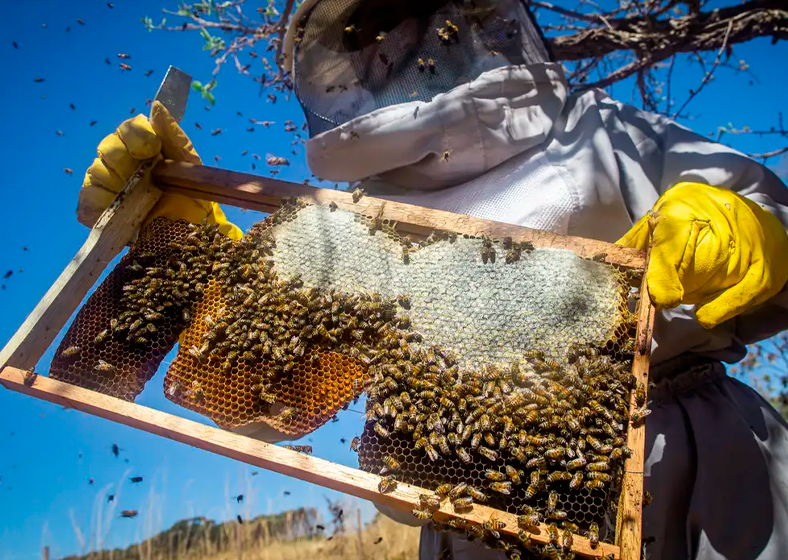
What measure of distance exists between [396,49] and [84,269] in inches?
93.7

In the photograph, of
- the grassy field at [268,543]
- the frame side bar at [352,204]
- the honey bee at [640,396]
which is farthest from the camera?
the grassy field at [268,543]

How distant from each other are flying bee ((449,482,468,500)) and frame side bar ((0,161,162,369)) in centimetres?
213

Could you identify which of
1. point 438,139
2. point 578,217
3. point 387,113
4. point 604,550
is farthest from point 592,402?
point 387,113

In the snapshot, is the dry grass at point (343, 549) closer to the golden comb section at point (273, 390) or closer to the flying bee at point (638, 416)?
the golden comb section at point (273, 390)

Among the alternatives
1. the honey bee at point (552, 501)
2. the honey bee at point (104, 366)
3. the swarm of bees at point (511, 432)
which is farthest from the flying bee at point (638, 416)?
the honey bee at point (104, 366)

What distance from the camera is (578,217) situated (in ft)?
10.0

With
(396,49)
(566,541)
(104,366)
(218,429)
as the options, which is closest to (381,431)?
(218,429)

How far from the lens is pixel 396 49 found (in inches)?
143

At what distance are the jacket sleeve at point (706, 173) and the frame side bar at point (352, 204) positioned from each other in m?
0.73

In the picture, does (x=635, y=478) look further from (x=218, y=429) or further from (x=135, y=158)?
(x=135, y=158)

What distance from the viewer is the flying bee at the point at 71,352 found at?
8.53 feet

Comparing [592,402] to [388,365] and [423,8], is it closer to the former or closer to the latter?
[388,365]

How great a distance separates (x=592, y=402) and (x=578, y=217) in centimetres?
125

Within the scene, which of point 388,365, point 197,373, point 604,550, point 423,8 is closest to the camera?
point 604,550
